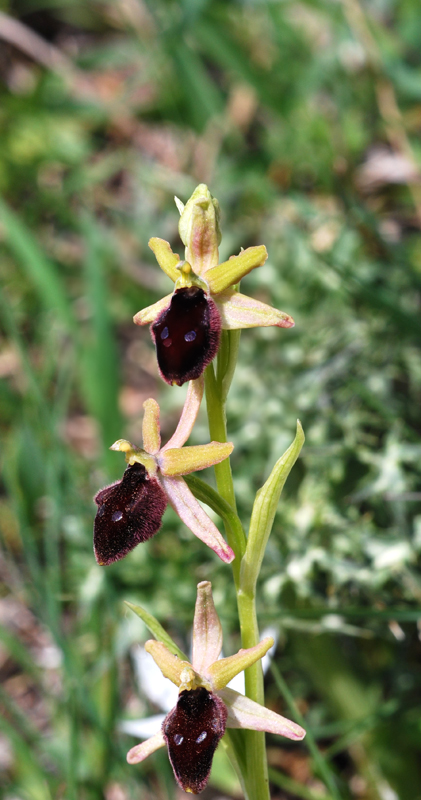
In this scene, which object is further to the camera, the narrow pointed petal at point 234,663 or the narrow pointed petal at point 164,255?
the narrow pointed petal at point 164,255

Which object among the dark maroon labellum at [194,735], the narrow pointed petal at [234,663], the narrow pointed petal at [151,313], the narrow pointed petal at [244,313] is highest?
the narrow pointed petal at [151,313]

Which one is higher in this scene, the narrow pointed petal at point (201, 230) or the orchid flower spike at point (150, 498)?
the narrow pointed petal at point (201, 230)

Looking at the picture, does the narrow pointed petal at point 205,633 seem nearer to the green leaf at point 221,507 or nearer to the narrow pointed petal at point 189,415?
the green leaf at point 221,507

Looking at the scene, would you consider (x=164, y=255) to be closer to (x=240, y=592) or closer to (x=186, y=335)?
(x=186, y=335)

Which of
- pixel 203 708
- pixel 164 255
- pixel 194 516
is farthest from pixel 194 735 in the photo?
pixel 164 255

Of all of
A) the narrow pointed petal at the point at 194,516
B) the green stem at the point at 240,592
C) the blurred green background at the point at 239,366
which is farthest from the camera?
the blurred green background at the point at 239,366

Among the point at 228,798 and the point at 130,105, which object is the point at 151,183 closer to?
the point at 130,105

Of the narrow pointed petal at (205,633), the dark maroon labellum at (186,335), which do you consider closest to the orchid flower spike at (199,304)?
the dark maroon labellum at (186,335)

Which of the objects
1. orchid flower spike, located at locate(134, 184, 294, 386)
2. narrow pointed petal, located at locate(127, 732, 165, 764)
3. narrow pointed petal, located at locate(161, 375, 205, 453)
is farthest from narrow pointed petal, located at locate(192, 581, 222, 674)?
orchid flower spike, located at locate(134, 184, 294, 386)
